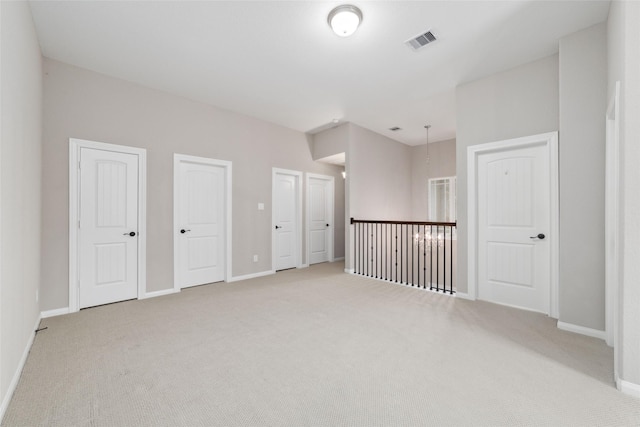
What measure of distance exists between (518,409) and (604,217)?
2.05 m

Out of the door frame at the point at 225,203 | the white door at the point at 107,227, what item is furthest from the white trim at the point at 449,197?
the white door at the point at 107,227

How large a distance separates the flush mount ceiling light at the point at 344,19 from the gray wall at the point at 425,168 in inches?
196

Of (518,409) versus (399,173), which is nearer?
(518,409)

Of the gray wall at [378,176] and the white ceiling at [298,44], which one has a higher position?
the white ceiling at [298,44]

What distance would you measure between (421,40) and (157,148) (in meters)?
3.59

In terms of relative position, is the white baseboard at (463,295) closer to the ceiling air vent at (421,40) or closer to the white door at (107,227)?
the ceiling air vent at (421,40)

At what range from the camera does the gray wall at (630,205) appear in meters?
1.72

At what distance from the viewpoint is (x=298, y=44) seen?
2.87 m

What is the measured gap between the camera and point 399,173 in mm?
6707

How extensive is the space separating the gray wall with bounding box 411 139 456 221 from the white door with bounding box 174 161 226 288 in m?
4.75

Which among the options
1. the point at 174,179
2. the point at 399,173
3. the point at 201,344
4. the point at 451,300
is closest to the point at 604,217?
the point at 451,300

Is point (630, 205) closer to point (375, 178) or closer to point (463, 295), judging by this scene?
point (463, 295)

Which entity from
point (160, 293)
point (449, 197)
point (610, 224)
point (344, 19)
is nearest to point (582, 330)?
point (610, 224)

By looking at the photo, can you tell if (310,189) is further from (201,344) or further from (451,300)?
(201,344)
